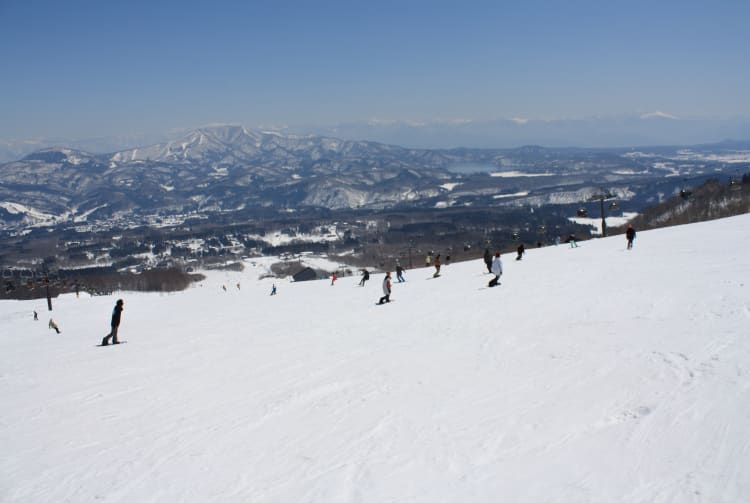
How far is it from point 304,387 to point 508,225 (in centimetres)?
18230

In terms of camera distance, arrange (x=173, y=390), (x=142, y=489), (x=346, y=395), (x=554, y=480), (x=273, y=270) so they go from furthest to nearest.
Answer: (x=273, y=270) < (x=173, y=390) < (x=346, y=395) < (x=142, y=489) < (x=554, y=480)

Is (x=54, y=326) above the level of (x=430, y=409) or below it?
below

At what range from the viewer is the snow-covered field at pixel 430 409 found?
622 centimetres

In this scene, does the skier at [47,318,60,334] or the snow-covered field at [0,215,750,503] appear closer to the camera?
the snow-covered field at [0,215,750,503]

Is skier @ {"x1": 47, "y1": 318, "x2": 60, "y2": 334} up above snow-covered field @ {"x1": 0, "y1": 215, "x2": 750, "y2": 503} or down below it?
below

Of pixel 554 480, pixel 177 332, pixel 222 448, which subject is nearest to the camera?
pixel 554 480

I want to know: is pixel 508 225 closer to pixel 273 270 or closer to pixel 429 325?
pixel 273 270

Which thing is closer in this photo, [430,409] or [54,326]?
[430,409]

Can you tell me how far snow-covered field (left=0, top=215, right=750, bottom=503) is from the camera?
6.22 meters

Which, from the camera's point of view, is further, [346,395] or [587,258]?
[587,258]

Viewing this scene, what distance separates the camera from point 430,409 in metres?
8.60

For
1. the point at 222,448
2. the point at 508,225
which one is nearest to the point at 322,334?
the point at 222,448

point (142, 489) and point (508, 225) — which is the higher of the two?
point (142, 489)

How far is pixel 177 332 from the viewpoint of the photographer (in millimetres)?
21641
